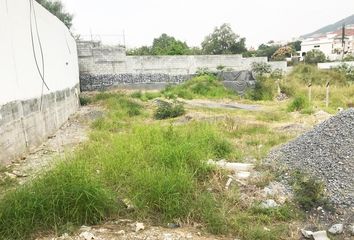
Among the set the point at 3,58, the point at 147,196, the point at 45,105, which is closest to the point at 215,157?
the point at 147,196

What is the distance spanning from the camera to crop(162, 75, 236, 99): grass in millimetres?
16188

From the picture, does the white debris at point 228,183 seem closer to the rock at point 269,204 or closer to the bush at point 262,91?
the rock at point 269,204

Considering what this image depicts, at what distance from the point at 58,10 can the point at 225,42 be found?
19684 mm

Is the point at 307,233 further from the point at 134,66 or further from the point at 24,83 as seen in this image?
the point at 134,66

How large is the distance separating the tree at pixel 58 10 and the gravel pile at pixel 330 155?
18699mm

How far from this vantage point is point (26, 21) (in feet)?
20.4

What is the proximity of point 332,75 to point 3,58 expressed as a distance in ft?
64.1

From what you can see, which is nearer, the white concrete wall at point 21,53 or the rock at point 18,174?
the rock at point 18,174

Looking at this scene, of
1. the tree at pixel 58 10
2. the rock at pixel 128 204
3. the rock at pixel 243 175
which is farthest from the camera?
the tree at pixel 58 10

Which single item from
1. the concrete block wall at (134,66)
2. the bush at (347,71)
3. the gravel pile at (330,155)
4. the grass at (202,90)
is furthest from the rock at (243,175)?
the bush at (347,71)

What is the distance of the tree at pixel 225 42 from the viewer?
35781mm

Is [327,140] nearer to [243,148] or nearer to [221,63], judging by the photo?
[243,148]

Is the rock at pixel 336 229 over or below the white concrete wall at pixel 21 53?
below

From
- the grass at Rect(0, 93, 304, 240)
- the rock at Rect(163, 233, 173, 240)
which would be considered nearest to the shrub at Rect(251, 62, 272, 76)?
the grass at Rect(0, 93, 304, 240)
